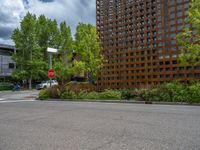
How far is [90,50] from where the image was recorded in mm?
21547

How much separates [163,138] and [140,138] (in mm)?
541

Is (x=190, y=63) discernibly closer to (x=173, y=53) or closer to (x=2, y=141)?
(x=173, y=53)

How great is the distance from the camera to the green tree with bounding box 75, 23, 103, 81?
21094 millimetres

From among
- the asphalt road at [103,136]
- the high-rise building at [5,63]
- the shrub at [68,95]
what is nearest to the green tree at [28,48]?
the high-rise building at [5,63]

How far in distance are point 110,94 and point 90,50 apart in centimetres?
777

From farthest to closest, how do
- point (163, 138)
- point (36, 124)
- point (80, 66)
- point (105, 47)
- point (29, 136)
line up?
point (80, 66), point (105, 47), point (36, 124), point (29, 136), point (163, 138)

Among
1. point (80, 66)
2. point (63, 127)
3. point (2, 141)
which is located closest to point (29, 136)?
point (2, 141)

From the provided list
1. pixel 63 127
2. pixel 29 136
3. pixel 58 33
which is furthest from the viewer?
pixel 58 33

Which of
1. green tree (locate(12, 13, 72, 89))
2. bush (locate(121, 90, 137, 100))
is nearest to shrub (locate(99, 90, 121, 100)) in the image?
bush (locate(121, 90, 137, 100))

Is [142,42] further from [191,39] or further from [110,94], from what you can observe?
[110,94]

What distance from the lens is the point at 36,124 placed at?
6578 millimetres

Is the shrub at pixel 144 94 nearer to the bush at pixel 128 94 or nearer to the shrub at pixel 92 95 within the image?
the bush at pixel 128 94

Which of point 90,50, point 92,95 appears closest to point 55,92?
point 92,95

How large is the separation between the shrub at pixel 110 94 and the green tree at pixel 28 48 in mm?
23387
